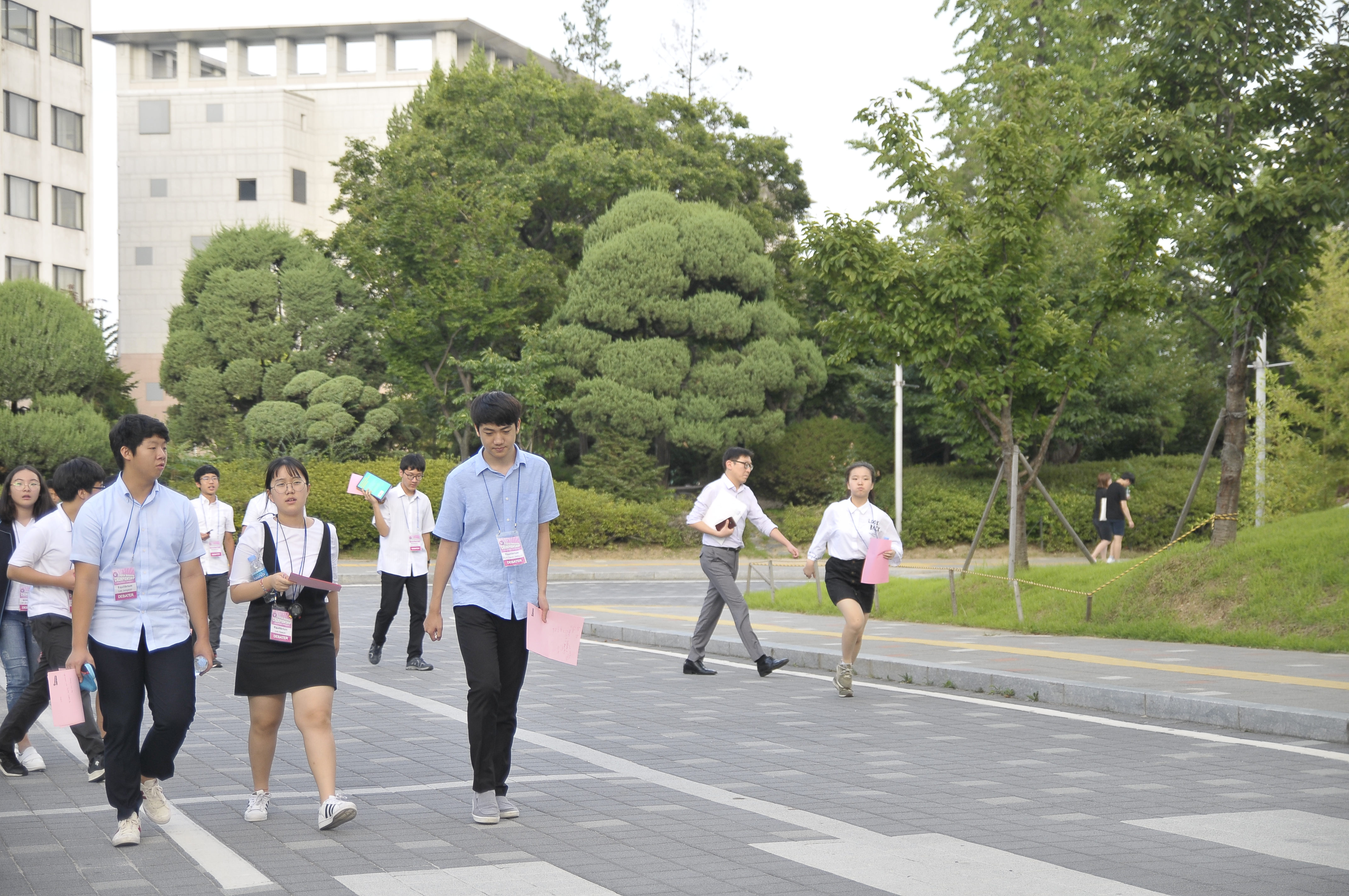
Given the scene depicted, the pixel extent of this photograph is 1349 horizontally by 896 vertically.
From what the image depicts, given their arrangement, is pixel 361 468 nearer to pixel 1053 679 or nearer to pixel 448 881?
pixel 1053 679

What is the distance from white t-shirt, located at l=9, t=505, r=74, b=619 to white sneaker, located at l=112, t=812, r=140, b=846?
2044 millimetres

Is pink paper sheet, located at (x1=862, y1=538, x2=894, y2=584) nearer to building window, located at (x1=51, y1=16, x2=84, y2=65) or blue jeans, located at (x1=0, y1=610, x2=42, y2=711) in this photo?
blue jeans, located at (x1=0, y1=610, x2=42, y2=711)

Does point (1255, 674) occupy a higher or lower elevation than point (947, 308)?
lower

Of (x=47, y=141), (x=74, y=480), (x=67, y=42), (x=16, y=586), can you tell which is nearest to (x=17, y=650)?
(x=16, y=586)

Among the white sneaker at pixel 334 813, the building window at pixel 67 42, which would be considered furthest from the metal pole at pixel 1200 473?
the building window at pixel 67 42

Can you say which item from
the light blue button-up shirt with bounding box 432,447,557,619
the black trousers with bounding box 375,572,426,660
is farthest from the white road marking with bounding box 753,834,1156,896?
the black trousers with bounding box 375,572,426,660

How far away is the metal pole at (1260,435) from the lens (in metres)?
28.0

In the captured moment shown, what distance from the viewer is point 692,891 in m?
4.96

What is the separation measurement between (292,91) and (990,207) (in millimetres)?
55256

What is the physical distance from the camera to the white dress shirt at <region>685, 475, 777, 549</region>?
11.9 m

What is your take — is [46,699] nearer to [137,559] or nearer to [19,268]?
[137,559]

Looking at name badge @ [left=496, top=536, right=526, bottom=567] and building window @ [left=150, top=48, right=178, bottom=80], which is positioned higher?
building window @ [left=150, top=48, right=178, bottom=80]

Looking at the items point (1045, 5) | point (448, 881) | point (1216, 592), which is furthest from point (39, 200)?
point (448, 881)

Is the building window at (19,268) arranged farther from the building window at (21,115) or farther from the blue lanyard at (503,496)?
the blue lanyard at (503,496)
